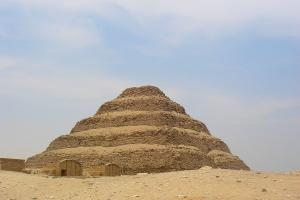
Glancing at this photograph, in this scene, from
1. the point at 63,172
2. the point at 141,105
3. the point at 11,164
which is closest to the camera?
the point at 11,164

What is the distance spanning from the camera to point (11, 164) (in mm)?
31391

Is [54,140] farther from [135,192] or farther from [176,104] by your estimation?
[135,192]

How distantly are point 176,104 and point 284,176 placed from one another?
28879mm

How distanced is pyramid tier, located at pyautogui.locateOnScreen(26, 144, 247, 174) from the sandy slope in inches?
667

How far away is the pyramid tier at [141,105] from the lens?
159 ft

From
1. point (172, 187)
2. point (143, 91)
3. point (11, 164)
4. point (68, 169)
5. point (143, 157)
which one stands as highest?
point (143, 91)

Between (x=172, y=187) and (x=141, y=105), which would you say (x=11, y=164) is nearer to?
(x=172, y=187)

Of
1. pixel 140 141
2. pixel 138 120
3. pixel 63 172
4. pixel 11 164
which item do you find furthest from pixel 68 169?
pixel 138 120

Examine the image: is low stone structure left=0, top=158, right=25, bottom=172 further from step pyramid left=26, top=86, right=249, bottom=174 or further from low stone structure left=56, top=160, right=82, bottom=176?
step pyramid left=26, top=86, right=249, bottom=174

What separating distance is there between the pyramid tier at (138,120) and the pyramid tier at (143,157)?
3.79m

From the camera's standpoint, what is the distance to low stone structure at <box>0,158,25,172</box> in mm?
30672

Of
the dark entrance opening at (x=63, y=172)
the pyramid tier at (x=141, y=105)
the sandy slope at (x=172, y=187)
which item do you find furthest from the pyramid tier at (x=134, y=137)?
the sandy slope at (x=172, y=187)

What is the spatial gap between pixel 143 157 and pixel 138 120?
19.7 ft

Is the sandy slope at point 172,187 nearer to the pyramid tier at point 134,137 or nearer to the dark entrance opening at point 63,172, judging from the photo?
the dark entrance opening at point 63,172
